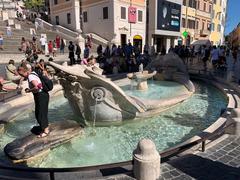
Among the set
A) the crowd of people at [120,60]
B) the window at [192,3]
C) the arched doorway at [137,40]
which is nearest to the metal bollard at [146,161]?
the crowd of people at [120,60]

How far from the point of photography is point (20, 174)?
3.89m

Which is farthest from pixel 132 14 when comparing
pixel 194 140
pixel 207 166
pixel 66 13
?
pixel 207 166

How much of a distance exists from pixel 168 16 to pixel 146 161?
3657 cm

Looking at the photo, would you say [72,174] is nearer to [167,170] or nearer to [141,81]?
[167,170]

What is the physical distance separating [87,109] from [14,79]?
5.76 m

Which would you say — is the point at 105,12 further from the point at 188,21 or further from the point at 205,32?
the point at 205,32

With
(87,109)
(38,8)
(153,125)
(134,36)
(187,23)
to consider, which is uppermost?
(38,8)

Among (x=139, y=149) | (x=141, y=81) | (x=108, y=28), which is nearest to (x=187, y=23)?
(x=108, y=28)

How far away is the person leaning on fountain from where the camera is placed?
4.57m

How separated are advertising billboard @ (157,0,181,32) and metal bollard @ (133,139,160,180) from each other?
33928 millimetres

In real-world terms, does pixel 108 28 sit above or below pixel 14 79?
above

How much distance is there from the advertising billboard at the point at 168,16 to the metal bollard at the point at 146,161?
33928 mm

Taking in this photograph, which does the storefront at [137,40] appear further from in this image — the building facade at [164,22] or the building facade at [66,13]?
the building facade at [66,13]

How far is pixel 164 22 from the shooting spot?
121 feet
